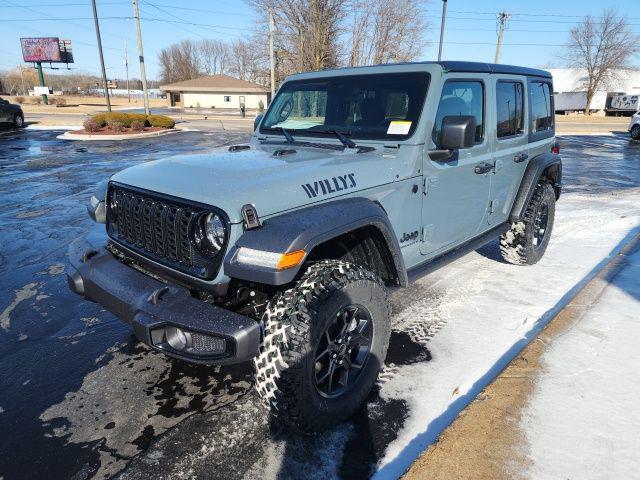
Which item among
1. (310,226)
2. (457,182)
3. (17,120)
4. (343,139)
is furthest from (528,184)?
(17,120)

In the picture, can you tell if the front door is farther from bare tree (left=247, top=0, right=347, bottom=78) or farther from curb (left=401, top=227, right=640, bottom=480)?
bare tree (left=247, top=0, right=347, bottom=78)

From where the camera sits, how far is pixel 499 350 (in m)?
3.26

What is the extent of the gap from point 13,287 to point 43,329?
110cm

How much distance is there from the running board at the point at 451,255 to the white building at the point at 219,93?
5636cm

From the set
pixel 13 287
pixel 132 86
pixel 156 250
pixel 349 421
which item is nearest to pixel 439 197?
pixel 349 421

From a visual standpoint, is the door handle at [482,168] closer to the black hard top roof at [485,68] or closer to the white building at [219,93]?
the black hard top roof at [485,68]

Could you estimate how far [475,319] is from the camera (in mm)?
3760

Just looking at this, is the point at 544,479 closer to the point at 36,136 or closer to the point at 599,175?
the point at 599,175

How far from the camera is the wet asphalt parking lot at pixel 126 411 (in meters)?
2.28

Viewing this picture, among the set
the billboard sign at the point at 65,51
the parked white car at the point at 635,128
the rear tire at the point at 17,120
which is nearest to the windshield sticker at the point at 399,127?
the parked white car at the point at 635,128

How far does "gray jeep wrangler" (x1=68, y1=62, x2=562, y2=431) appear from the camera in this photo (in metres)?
2.17

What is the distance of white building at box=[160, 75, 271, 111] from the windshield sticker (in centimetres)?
5700

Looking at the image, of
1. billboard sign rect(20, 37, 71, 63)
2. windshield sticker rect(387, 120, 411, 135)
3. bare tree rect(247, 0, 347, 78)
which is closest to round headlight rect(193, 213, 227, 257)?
windshield sticker rect(387, 120, 411, 135)

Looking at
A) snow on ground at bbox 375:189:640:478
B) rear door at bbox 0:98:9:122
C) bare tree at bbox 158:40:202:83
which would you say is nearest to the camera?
snow on ground at bbox 375:189:640:478
